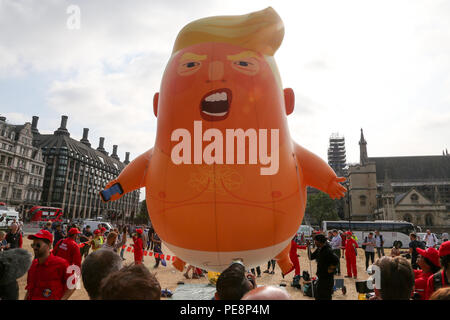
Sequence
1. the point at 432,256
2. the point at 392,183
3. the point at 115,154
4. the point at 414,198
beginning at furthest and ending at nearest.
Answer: the point at 115,154 → the point at 392,183 → the point at 414,198 → the point at 432,256

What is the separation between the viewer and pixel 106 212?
90.8m

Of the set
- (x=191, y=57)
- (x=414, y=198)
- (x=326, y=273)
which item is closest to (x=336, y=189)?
(x=326, y=273)

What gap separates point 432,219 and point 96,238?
214 ft

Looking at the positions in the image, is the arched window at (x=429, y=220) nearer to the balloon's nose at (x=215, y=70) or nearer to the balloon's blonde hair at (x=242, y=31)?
the balloon's blonde hair at (x=242, y=31)

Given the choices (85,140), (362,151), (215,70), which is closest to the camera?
(215,70)

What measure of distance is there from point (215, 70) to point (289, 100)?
1513mm

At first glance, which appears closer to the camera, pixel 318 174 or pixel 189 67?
pixel 189 67

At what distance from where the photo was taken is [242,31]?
15.1 feet

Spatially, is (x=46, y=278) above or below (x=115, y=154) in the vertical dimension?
below

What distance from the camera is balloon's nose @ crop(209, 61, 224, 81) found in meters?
4.21

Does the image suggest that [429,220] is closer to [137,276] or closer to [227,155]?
[227,155]

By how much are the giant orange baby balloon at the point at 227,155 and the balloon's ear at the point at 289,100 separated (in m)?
0.24

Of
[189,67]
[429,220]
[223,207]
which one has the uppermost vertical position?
[189,67]

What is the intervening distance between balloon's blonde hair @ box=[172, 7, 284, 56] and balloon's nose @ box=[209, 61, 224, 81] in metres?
0.52
